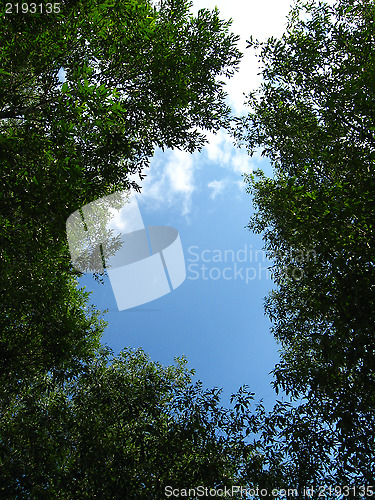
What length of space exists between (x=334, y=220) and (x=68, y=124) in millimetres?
4028

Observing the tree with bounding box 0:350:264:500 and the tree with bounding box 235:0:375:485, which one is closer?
the tree with bounding box 235:0:375:485

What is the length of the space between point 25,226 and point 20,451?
3.90 meters

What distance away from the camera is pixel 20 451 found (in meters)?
5.05

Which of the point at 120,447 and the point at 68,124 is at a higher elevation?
the point at 68,124

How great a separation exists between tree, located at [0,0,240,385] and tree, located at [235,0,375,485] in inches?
87.1

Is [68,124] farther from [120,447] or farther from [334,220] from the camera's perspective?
[120,447]

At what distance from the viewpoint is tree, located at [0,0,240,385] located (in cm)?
435

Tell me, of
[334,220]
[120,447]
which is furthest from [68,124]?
[120,447]

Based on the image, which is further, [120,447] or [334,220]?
[120,447]

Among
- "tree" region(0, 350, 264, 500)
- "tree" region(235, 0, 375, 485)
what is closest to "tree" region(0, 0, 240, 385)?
"tree" region(0, 350, 264, 500)

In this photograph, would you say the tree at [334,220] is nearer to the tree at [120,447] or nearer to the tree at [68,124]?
the tree at [120,447]

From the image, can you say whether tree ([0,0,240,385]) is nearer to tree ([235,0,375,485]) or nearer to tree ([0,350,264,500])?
tree ([0,350,264,500])

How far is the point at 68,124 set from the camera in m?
4.41

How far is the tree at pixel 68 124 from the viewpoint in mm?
4352
